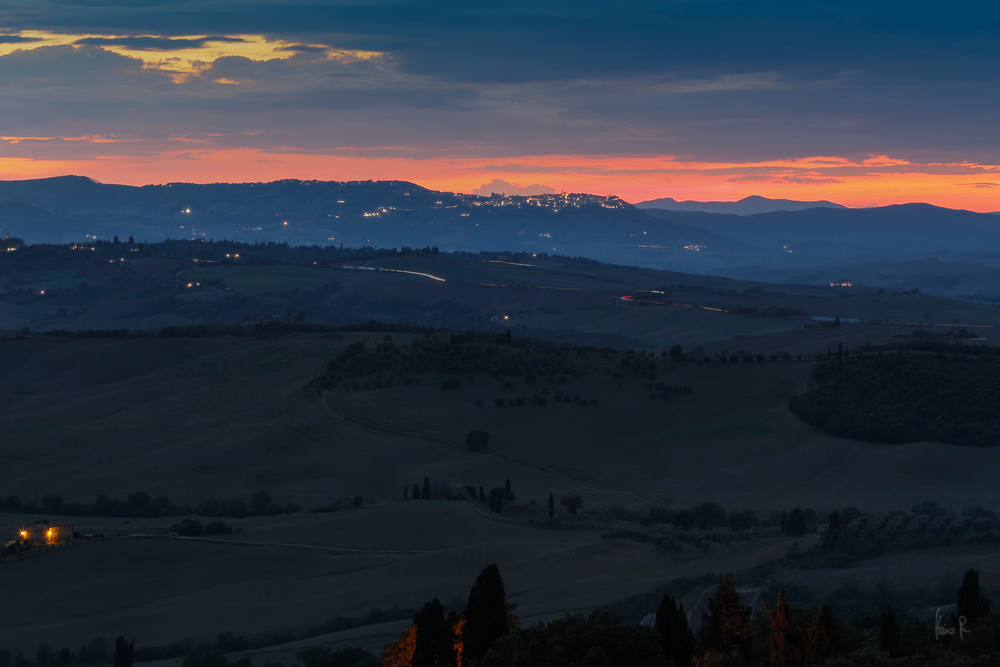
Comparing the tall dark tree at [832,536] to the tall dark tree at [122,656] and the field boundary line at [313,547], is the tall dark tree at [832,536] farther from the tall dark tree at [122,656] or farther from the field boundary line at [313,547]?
the tall dark tree at [122,656]

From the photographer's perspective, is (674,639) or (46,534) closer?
(674,639)

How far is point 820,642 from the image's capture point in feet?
66.4

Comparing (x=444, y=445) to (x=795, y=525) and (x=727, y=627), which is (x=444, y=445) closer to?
(x=795, y=525)

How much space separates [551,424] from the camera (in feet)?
268

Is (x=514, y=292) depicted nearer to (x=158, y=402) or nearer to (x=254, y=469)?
(x=158, y=402)

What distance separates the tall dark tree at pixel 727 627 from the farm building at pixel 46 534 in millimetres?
35188

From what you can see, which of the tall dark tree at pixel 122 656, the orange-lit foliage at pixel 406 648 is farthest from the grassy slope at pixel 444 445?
the orange-lit foliage at pixel 406 648

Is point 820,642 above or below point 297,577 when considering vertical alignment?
above

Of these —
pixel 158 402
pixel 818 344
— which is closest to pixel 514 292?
pixel 818 344

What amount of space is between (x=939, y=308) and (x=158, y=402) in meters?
118

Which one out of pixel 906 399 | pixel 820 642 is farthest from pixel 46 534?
pixel 906 399

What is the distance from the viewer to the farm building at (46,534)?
1967 inches

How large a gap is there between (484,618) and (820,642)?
21.9ft

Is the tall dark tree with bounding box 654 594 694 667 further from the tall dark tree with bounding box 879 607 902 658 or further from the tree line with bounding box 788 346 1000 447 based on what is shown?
the tree line with bounding box 788 346 1000 447
